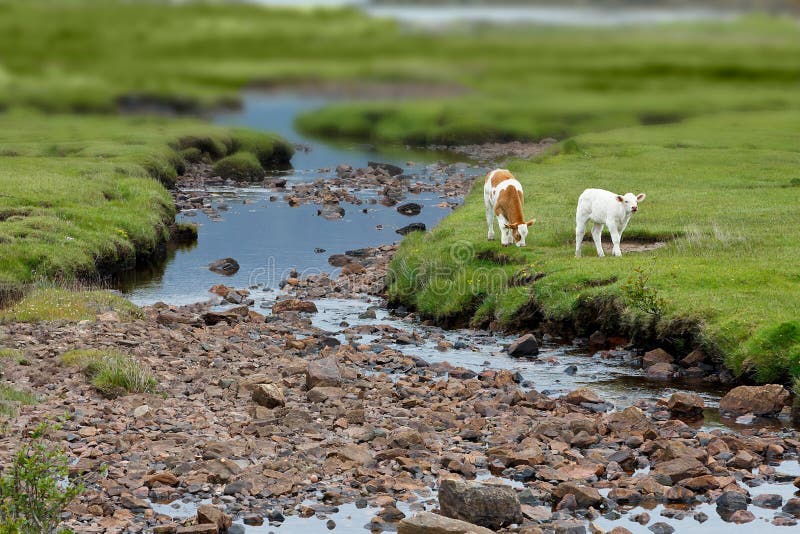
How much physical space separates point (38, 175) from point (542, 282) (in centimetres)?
2829

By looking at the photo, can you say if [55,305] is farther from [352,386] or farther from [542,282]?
[542,282]

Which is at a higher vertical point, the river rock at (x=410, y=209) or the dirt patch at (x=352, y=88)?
the dirt patch at (x=352, y=88)

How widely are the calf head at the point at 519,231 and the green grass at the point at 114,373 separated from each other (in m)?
14.0

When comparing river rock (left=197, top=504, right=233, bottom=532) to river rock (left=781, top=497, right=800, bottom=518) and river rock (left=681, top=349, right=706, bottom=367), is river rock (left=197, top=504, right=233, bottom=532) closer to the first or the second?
river rock (left=781, top=497, right=800, bottom=518)

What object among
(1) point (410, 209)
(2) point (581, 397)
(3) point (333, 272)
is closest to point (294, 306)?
(3) point (333, 272)

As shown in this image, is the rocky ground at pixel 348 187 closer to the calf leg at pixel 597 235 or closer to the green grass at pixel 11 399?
the calf leg at pixel 597 235

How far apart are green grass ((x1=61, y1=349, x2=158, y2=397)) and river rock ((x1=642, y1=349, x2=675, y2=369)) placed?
11.2 m

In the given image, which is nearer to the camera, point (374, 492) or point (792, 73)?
point (374, 492)

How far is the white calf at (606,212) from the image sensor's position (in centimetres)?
2988

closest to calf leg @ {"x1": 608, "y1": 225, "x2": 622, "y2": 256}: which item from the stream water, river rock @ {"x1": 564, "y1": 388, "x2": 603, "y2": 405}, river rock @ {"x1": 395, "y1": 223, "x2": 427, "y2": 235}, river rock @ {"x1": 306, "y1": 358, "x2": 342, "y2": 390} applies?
the stream water

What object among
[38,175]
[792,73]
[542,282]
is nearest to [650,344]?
[542,282]

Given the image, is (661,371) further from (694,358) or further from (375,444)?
(375,444)

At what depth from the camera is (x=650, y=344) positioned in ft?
86.3

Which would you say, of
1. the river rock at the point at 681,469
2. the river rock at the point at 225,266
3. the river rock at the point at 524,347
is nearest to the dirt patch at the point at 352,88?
the river rock at the point at 225,266
